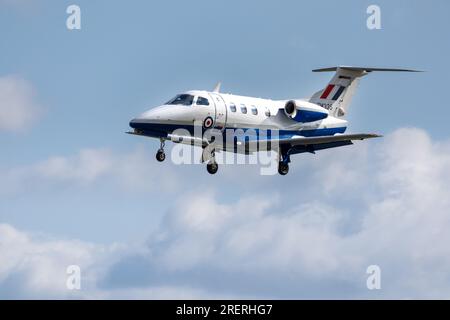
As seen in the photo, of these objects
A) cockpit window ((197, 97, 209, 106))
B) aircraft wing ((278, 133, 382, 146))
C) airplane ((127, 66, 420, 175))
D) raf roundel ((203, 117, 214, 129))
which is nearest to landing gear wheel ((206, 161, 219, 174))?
airplane ((127, 66, 420, 175))

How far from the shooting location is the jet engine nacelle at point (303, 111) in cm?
5588

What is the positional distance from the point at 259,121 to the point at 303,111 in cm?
308

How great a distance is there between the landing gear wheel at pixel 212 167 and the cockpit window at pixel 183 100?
3.47 m

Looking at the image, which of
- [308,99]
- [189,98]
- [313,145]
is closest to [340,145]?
[313,145]

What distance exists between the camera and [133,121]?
50031mm

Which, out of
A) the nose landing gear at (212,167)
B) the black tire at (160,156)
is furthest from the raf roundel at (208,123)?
the black tire at (160,156)

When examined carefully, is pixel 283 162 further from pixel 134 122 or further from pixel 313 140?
pixel 134 122

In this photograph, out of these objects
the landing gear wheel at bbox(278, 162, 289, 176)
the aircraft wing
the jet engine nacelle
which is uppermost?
the jet engine nacelle

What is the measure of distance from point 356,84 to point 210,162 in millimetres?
12521

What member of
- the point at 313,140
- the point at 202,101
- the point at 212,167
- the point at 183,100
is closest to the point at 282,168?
the point at 313,140

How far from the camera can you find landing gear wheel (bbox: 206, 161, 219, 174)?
173ft

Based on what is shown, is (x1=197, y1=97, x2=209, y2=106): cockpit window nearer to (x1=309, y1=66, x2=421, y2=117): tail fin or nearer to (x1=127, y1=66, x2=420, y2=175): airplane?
(x1=127, y1=66, x2=420, y2=175): airplane

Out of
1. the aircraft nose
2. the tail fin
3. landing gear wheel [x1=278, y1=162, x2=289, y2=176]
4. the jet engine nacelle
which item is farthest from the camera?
the tail fin

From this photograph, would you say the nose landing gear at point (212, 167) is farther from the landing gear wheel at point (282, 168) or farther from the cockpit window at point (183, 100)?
the landing gear wheel at point (282, 168)
